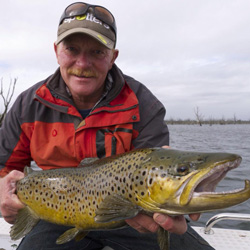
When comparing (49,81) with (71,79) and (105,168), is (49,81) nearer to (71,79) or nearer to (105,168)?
(71,79)

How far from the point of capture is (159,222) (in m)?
2.19

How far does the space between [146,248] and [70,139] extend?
1452mm

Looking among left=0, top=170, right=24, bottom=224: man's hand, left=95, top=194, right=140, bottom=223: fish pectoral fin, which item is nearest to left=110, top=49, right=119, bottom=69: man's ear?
left=0, top=170, right=24, bottom=224: man's hand

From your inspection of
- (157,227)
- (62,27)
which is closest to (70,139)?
(62,27)

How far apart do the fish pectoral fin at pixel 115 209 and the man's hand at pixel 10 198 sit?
116cm

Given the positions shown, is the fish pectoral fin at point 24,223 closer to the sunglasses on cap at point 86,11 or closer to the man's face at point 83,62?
the man's face at point 83,62

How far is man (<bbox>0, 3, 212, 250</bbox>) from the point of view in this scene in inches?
122

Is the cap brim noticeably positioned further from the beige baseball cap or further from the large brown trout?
the large brown trout

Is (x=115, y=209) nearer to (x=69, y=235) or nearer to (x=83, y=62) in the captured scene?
(x=69, y=235)

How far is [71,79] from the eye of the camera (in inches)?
133

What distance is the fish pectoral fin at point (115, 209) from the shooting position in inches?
86.7

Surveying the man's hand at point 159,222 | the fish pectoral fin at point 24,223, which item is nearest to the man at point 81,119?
the fish pectoral fin at point 24,223

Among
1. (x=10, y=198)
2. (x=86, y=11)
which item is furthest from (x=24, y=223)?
(x=86, y=11)

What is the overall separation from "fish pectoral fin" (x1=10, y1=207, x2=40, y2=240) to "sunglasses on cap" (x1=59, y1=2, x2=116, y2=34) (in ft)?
7.27
